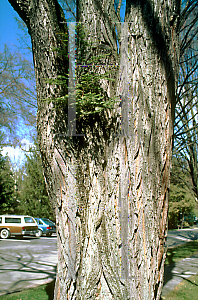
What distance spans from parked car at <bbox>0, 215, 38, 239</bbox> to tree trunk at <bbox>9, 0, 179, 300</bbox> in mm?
13964

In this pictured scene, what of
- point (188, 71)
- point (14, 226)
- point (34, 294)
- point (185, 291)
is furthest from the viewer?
point (14, 226)

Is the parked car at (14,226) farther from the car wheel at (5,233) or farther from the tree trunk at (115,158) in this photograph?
the tree trunk at (115,158)

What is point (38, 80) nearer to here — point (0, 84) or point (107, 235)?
point (107, 235)

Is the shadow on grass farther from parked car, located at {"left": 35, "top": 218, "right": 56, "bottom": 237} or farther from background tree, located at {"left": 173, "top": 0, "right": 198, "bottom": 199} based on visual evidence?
parked car, located at {"left": 35, "top": 218, "right": 56, "bottom": 237}

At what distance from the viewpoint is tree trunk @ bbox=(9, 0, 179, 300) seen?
2.00m

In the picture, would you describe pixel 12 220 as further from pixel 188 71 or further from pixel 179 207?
pixel 179 207

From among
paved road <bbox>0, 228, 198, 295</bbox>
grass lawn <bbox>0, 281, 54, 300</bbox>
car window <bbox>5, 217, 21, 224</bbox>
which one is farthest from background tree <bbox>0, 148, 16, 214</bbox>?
grass lawn <bbox>0, 281, 54, 300</bbox>

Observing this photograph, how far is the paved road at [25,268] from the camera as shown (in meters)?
6.17

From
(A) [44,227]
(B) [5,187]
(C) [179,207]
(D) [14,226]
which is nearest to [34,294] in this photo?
(D) [14,226]

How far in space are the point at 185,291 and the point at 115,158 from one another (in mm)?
5527

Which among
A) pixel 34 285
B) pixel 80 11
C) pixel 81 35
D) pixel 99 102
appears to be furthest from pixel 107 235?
pixel 34 285

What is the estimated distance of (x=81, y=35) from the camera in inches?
84.8

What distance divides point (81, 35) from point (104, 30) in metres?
A: 0.28

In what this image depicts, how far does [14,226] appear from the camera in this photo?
14844 mm
